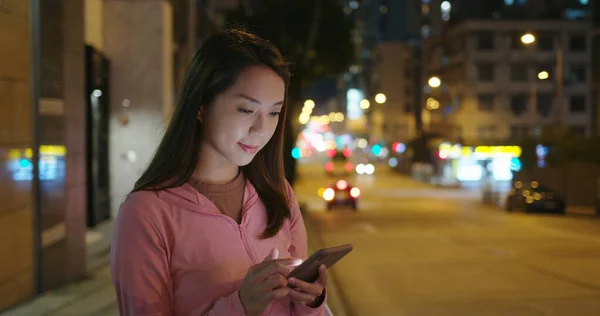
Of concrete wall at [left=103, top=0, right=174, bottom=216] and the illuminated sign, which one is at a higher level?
concrete wall at [left=103, top=0, right=174, bottom=216]

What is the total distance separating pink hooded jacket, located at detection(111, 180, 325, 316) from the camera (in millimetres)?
2586

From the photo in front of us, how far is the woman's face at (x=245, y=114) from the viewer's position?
2783mm

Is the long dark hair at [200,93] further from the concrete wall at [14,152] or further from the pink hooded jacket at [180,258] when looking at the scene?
the concrete wall at [14,152]

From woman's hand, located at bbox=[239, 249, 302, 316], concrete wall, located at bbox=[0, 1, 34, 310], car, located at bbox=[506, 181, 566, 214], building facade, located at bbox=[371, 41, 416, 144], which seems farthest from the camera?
building facade, located at bbox=[371, 41, 416, 144]

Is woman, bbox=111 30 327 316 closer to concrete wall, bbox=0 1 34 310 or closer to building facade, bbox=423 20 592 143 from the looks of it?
concrete wall, bbox=0 1 34 310

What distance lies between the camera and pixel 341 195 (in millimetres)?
36625

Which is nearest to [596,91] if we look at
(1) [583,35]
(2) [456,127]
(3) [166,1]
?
(1) [583,35]

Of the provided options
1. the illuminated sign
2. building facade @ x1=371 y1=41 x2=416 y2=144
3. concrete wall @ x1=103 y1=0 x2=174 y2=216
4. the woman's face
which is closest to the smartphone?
the woman's face

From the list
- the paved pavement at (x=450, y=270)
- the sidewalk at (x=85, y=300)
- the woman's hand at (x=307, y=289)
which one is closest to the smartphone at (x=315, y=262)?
the woman's hand at (x=307, y=289)

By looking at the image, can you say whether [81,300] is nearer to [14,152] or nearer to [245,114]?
[14,152]

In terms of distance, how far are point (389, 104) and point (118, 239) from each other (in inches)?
4204

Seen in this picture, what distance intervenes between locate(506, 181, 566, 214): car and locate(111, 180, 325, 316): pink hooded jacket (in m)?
33.1

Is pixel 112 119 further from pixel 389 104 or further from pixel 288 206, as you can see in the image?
pixel 389 104

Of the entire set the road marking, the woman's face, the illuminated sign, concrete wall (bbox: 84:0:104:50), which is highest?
concrete wall (bbox: 84:0:104:50)
